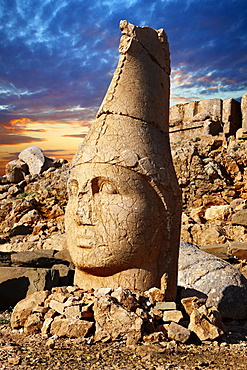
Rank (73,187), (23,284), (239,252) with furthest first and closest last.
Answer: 1. (239,252)
2. (23,284)
3. (73,187)

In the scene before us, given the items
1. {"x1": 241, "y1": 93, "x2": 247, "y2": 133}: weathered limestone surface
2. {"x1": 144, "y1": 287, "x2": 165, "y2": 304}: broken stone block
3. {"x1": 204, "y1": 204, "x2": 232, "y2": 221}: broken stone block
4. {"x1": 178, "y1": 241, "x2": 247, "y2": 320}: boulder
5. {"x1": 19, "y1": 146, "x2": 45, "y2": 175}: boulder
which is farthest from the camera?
{"x1": 241, "y1": 93, "x2": 247, "y2": 133}: weathered limestone surface

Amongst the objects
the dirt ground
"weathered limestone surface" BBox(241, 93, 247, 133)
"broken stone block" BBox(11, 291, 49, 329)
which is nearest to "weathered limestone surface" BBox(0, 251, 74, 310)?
"broken stone block" BBox(11, 291, 49, 329)

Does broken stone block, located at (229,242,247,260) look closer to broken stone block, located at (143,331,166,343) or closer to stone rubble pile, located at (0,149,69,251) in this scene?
stone rubble pile, located at (0,149,69,251)

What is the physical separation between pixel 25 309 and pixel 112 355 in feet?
4.04

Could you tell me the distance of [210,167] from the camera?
46.2 ft

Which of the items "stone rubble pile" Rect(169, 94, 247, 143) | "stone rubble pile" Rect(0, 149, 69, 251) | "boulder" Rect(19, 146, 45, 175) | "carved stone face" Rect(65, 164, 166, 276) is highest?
"stone rubble pile" Rect(169, 94, 247, 143)

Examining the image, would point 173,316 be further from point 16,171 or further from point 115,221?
point 16,171

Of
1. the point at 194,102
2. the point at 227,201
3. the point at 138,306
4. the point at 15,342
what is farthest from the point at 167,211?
the point at 194,102

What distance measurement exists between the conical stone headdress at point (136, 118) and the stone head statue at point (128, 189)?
0.4 inches

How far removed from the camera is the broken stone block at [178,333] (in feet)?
11.0

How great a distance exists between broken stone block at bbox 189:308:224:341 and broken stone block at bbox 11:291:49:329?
1505 mm

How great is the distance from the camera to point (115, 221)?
3.86 metres

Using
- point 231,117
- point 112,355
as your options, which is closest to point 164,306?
point 112,355

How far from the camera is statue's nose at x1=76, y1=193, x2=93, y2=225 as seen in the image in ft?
13.1
